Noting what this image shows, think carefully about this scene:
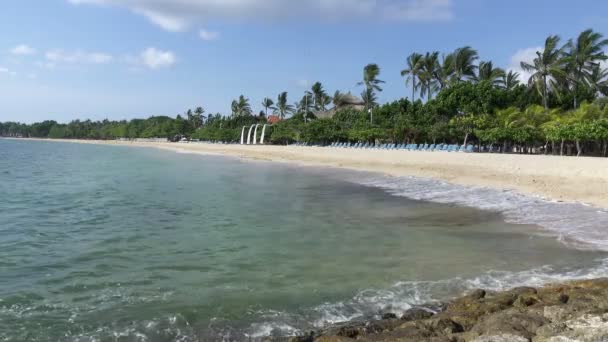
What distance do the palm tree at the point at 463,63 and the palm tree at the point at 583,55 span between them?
994 centimetres

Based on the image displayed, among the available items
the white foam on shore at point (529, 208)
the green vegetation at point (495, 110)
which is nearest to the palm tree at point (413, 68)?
the green vegetation at point (495, 110)

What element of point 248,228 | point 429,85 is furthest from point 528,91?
point 248,228

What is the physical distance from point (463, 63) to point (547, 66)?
10.7m

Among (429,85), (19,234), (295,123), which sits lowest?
(19,234)

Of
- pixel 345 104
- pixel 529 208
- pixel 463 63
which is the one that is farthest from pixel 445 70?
pixel 529 208

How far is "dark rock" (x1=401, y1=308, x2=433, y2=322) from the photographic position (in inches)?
200

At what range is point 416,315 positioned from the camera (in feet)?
16.9

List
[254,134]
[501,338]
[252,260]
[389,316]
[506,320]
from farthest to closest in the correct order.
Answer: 1. [254,134]
2. [252,260]
3. [389,316]
4. [506,320]
5. [501,338]

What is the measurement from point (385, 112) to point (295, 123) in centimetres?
1966

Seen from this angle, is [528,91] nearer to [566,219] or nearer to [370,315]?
[566,219]

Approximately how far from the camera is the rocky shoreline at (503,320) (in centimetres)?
400

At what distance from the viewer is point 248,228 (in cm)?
1074

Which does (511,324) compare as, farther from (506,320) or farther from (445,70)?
(445,70)

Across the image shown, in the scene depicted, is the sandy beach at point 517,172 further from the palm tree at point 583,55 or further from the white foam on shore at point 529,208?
the palm tree at point 583,55
